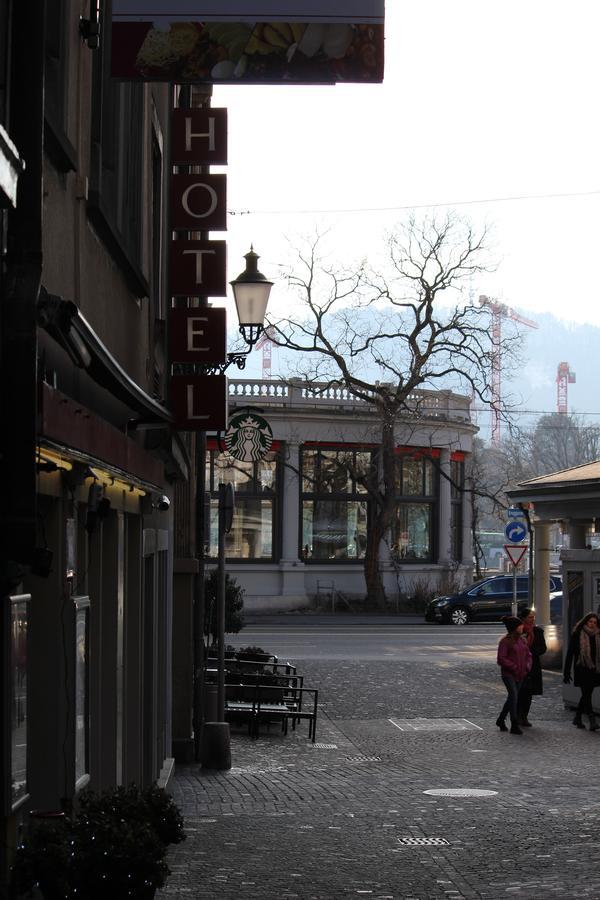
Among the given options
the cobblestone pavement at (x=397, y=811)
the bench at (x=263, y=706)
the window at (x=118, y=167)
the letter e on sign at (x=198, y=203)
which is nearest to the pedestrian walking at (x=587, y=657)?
the cobblestone pavement at (x=397, y=811)

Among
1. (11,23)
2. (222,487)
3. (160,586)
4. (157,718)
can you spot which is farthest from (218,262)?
(11,23)

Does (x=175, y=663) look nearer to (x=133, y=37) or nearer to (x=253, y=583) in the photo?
(x=133, y=37)

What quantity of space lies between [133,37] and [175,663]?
35.3ft

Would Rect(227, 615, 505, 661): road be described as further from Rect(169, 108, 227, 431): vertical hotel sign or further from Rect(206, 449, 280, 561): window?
Rect(169, 108, 227, 431): vertical hotel sign

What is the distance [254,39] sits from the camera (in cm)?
752

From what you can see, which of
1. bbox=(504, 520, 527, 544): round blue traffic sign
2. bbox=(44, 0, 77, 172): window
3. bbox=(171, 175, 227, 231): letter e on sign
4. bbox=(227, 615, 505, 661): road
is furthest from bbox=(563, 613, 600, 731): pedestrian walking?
bbox=(44, 0, 77, 172): window

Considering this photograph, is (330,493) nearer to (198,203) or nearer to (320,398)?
(320,398)

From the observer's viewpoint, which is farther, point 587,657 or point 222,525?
point 587,657

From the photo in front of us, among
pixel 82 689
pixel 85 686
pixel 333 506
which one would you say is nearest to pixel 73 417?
pixel 82 689

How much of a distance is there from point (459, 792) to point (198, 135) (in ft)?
21.9

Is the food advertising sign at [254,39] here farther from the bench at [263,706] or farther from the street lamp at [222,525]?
the bench at [263,706]

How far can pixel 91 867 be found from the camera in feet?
19.1

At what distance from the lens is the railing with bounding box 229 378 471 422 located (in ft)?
163

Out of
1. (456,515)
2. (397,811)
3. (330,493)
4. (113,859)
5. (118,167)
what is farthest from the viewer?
(456,515)
